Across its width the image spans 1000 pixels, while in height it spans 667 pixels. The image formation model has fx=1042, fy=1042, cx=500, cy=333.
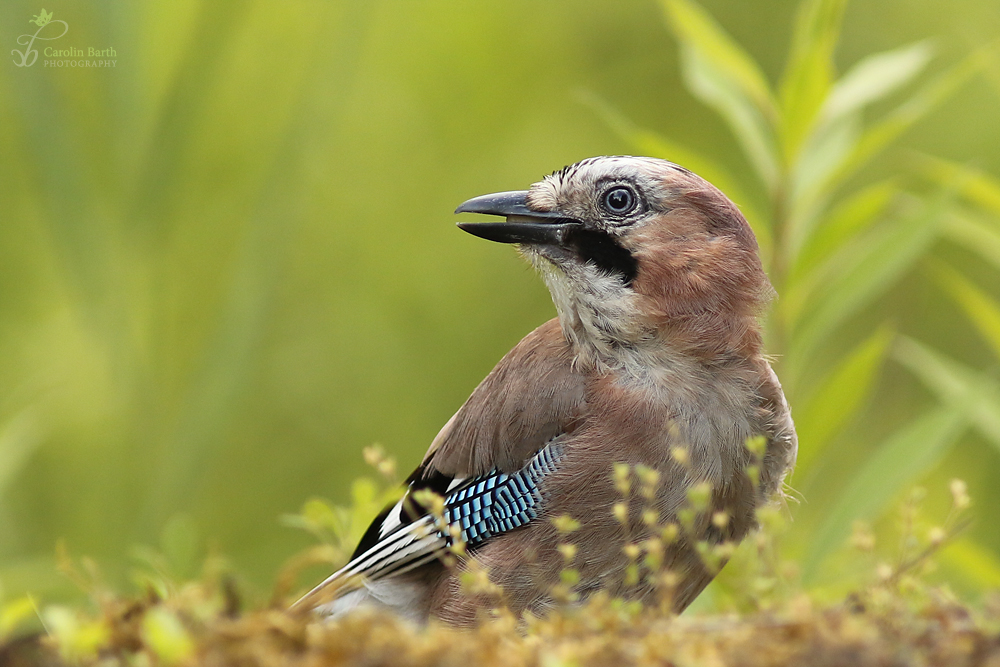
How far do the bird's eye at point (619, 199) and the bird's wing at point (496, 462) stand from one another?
1.41 ft

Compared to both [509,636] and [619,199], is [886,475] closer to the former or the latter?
[619,199]

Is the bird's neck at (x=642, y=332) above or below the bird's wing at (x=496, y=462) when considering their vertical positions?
above

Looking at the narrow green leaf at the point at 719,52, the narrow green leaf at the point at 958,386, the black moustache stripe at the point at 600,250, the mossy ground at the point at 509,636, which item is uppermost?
the narrow green leaf at the point at 719,52

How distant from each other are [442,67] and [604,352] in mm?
4338

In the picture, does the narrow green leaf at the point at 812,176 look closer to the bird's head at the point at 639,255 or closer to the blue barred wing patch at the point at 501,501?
the bird's head at the point at 639,255

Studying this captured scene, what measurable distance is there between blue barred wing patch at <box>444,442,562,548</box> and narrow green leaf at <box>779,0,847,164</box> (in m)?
1.39

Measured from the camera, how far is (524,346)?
3.31 m

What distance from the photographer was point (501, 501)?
300 cm

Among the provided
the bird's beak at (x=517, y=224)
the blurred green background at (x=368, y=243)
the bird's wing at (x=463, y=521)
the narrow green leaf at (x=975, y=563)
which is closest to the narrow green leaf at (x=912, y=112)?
the blurred green background at (x=368, y=243)

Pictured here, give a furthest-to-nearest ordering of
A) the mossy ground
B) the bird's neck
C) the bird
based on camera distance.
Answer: the bird's neck → the bird → the mossy ground

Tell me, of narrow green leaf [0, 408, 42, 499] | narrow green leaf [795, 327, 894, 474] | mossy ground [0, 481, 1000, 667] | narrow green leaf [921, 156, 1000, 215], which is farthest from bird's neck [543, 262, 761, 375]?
narrow green leaf [0, 408, 42, 499]

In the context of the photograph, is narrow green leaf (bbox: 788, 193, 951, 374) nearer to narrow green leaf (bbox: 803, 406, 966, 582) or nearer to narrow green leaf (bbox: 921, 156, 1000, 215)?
narrow green leaf (bbox: 921, 156, 1000, 215)

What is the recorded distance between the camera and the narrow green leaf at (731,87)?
3.51m

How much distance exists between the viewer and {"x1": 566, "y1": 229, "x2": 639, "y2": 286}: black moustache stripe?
3014mm
